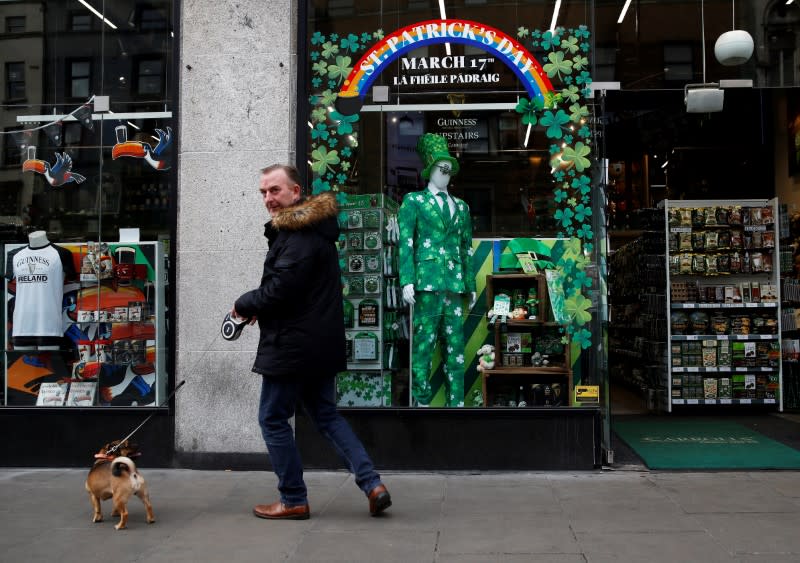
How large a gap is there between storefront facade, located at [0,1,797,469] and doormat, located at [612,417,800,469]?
988 millimetres

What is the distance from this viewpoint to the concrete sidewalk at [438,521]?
437 cm

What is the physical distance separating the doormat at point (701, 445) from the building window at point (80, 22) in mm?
5877

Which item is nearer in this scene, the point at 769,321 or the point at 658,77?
the point at 658,77

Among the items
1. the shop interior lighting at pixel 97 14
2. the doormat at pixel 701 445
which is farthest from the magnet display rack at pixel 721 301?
the shop interior lighting at pixel 97 14

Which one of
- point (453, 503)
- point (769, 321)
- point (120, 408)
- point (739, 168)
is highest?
point (739, 168)

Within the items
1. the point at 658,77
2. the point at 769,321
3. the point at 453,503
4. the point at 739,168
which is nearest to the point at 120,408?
the point at 453,503

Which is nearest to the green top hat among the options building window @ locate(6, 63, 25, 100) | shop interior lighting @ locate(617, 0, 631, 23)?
shop interior lighting @ locate(617, 0, 631, 23)

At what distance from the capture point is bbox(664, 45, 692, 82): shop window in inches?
280

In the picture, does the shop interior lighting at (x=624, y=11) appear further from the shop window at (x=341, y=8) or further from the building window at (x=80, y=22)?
the building window at (x=80, y=22)

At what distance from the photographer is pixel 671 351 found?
10047mm

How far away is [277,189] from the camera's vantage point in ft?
16.9

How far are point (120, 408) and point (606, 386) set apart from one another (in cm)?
383

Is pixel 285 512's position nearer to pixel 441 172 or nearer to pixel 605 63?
pixel 441 172

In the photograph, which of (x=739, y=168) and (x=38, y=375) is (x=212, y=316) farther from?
(x=739, y=168)
